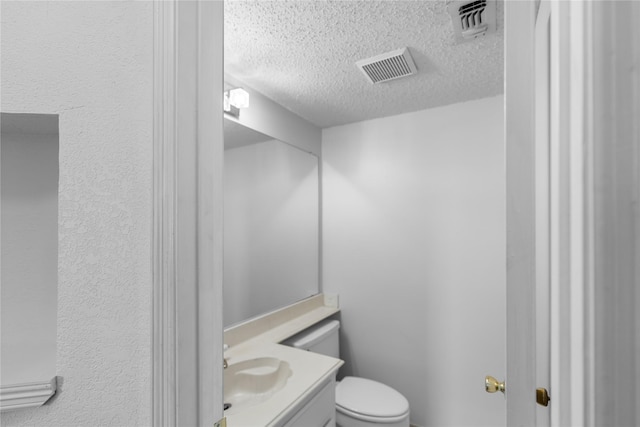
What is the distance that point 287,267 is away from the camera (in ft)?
6.52

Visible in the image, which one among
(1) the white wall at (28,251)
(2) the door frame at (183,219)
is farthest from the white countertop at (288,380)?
(1) the white wall at (28,251)

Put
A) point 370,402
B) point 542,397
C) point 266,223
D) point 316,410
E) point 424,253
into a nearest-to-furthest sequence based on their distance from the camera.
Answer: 1. point 542,397
2. point 316,410
3. point 370,402
4. point 266,223
5. point 424,253

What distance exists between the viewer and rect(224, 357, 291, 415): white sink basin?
130cm

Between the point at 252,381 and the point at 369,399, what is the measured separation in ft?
2.40

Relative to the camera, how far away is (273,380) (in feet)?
4.38

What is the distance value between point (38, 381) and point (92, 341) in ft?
0.38

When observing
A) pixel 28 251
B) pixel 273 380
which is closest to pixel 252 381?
pixel 273 380

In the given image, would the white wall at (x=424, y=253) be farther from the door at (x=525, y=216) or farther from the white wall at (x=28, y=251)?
the white wall at (x=28, y=251)

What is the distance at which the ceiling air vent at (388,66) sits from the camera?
1377 mm

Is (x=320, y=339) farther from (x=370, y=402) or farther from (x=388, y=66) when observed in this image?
(x=388, y=66)

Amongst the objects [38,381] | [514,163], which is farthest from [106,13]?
[514,163]

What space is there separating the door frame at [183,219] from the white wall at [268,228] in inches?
41.4

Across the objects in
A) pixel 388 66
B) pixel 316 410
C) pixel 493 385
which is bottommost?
pixel 316 410

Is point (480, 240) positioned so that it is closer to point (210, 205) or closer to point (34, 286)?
point (210, 205)
